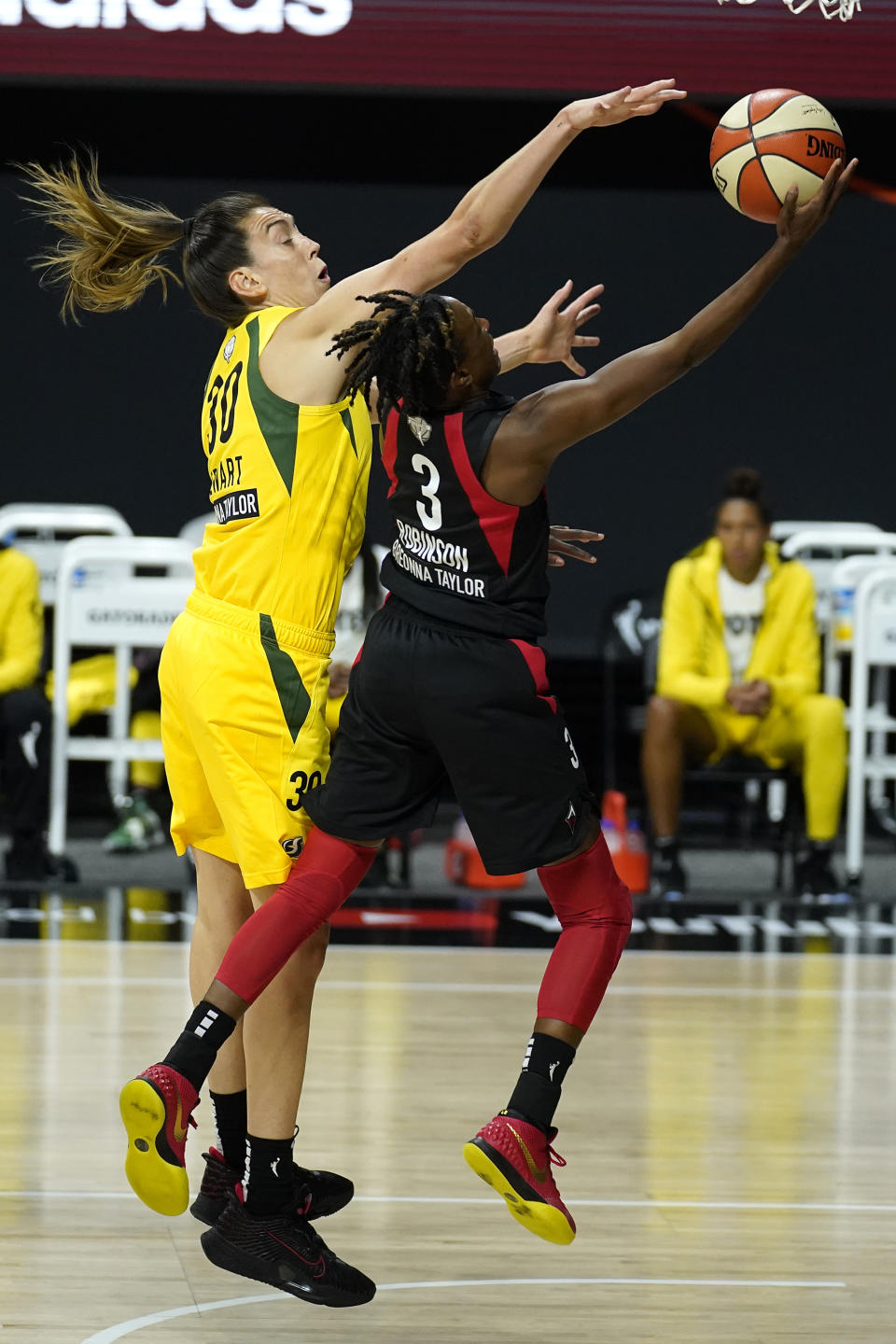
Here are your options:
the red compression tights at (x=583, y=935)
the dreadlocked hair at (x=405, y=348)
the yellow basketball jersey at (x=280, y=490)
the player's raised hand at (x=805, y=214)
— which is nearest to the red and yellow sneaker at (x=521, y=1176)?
the red compression tights at (x=583, y=935)

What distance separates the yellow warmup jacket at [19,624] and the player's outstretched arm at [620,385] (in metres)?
4.94

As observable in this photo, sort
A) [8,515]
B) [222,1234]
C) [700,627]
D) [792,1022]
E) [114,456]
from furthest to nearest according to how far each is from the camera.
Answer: [114,456] < [8,515] < [700,627] < [792,1022] < [222,1234]

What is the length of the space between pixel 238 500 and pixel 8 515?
5688mm

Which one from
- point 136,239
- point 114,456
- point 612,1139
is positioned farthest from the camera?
point 114,456

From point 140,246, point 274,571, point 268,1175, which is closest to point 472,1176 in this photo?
point 268,1175

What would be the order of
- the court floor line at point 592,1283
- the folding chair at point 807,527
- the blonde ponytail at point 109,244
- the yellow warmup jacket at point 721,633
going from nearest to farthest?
the court floor line at point 592,1283 → the blonde ponytail at point 109,244 → the yellow warmup jacket at point 721,633 → the folding chair at point 807,527

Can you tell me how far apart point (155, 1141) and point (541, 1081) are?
0.61 m

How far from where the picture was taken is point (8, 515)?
8.66 meters

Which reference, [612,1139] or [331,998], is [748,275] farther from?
[331,998]

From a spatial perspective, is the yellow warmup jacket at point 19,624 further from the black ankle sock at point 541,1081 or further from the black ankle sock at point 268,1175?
the black ankle sock at point 541,1081

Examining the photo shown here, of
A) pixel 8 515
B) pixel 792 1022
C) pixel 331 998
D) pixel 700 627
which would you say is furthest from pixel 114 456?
pixel 792 1022

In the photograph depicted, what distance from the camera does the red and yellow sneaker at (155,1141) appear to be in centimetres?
288

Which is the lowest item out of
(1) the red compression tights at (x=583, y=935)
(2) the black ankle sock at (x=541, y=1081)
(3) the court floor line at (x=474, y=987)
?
(3) the court floor line at (x=474, y=987)

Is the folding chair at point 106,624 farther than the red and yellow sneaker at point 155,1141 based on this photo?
Yes
